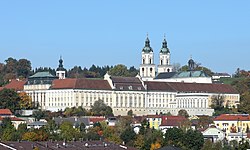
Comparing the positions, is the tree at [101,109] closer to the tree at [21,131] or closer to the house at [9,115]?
the house at [9,115]

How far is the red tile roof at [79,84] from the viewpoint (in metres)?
113

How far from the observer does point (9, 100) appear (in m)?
104

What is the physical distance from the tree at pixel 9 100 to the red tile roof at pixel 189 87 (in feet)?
68.7

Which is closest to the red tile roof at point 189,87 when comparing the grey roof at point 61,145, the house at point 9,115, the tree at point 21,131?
the house at point 9,115

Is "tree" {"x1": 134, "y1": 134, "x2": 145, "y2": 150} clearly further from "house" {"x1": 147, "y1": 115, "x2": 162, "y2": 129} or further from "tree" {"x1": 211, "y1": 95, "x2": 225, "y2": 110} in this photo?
"tree" {"x1": 211, "y1": 95, "x2": 225, "y2": 110}

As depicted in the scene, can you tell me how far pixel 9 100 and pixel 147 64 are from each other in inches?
1345

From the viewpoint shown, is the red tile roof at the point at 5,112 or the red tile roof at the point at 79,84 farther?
the red tile roof at the point at 79,84

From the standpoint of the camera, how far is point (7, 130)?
7450 cm

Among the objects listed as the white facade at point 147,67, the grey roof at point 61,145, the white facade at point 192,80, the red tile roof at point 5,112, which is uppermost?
the white facade at point 147,67

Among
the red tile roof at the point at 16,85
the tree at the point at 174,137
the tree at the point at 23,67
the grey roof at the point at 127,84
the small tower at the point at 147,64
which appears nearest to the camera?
the tree at the point at 174,137

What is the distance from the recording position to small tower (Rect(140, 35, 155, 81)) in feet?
441

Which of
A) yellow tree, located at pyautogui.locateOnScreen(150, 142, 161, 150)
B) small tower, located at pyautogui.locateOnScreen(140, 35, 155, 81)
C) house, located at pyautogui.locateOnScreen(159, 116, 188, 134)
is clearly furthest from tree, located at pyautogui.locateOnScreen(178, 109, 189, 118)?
yellow tree, located at pyautogui.locateOnScreen(150, 142, 161, 150)

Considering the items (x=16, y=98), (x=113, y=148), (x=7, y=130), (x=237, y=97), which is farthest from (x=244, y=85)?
(x=113, y=148)

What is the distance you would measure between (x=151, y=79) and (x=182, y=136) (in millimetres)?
65537
